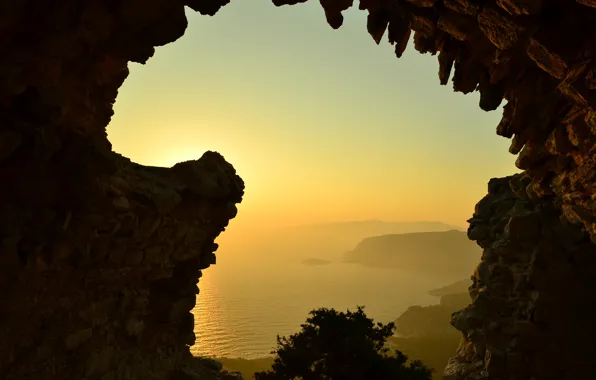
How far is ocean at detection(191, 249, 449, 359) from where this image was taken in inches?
2576

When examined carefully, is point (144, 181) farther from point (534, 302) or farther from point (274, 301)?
point (274, 301)

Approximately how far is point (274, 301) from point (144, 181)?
109585mm

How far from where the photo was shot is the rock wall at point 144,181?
7301 millimetres

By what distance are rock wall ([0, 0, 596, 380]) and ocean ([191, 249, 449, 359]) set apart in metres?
39.4

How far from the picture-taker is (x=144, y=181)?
1130cm

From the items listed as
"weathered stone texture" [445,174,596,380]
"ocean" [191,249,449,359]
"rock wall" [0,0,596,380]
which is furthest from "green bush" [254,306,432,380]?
"ocean" [191,249,449,359]

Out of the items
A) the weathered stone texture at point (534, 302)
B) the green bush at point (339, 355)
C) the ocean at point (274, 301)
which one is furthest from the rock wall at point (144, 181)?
the ocean at point (274, 301)

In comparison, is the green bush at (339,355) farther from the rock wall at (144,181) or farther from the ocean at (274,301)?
the ocean at (274,301)

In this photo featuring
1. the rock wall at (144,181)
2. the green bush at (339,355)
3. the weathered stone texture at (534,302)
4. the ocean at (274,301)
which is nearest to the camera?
the rock wall at (144,181)

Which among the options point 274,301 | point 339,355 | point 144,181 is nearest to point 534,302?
point 339,355

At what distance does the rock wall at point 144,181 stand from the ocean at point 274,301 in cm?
3937

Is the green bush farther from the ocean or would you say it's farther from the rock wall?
the ocean

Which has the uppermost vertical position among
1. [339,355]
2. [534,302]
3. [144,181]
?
[144,181]

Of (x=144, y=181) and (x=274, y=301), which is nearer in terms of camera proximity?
(x=144, y=181)
